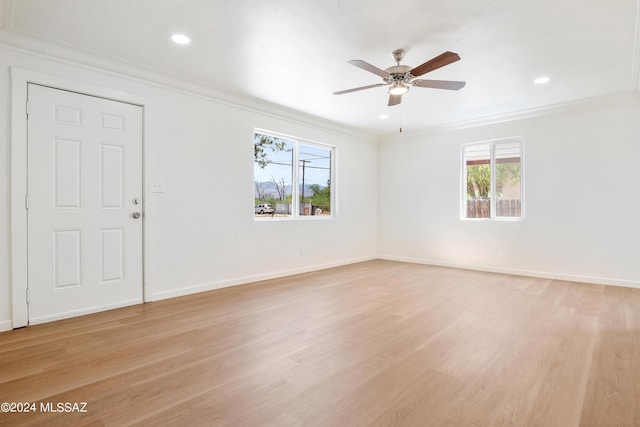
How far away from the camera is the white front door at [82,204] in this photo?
2916mm

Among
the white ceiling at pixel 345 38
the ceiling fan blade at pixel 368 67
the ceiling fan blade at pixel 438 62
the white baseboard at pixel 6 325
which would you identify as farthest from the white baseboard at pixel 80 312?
the ceiling fan blade at pixel 438 62

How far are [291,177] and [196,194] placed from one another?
177cm

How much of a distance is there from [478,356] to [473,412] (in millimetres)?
716

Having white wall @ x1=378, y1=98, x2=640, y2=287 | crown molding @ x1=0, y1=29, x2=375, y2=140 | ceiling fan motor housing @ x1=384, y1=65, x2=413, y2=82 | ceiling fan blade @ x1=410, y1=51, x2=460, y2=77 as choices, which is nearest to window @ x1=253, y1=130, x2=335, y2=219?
crown molding @ x1=0, y1=29, x2=375, y2=140

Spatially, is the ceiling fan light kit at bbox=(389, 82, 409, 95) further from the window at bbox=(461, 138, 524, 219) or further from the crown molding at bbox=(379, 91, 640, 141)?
the window at bbox=(461, 138, 524, 219)

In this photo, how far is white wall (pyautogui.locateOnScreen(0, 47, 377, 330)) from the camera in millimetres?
2939

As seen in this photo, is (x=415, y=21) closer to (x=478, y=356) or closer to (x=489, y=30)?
(x=489, y=30)

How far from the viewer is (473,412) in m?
1.63

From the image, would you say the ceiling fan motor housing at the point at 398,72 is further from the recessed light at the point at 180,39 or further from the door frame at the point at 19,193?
the door frame at the point at 19,193

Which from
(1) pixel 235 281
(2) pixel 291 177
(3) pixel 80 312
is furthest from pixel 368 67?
(3) pixel 80 312

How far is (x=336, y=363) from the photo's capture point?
216cm

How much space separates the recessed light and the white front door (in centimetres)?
102

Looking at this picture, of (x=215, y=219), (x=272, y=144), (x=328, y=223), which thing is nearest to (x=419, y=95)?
(x=272, y=144)

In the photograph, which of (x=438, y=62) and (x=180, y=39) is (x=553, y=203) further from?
(x=180, y=39)
